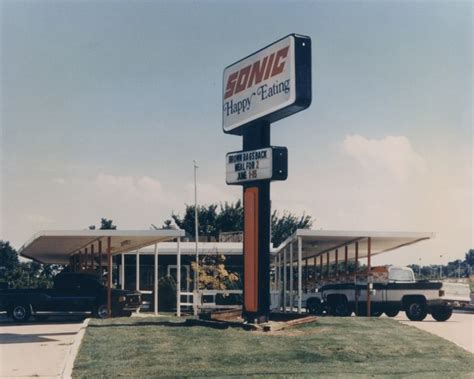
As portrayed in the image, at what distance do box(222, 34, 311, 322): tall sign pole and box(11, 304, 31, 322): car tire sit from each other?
30.7 ft

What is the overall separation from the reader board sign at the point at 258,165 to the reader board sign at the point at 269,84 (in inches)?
33.8

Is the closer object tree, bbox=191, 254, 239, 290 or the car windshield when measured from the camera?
the car windshield

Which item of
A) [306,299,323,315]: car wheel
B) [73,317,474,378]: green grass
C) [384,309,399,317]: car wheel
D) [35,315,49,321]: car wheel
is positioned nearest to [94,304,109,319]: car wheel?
[35,315,49,321]: car wheel

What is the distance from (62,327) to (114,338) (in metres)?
6.61

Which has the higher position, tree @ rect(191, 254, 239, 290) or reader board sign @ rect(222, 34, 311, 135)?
reader board sign @ rect(222, 34, 311, 135)

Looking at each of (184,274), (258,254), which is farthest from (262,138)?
(184,274)

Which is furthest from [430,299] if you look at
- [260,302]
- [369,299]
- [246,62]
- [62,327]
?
[62,327]

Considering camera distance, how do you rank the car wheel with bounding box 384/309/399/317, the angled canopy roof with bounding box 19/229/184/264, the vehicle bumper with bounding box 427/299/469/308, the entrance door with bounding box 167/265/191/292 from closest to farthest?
1. the angled canopy roof with bounding box 19/229/184/264
2. the vehicle bumper with bounding box 427/299/469/308
3. the car wheel with bounding box 384/309/399/317
4. the entrance door with bounding box 167/265/191/292

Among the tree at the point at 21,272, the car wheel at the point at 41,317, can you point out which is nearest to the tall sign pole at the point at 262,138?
the car wheel at the point at 41,317

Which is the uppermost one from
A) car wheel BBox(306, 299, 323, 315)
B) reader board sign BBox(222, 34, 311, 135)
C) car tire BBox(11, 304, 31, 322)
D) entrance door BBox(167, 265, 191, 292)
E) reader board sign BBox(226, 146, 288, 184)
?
reader board sign BBox(222, 34, 311, 135)

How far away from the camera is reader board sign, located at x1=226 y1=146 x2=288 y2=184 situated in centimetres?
1698

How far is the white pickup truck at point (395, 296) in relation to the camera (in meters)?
23.2

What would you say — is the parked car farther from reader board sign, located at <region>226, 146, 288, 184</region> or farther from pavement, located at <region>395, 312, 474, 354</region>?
pavement, located at <region>395, 312, 474, 354</region>

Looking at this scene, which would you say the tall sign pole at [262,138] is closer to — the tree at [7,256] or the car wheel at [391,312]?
the car wheel at [391,312]
